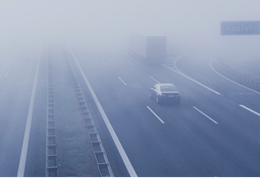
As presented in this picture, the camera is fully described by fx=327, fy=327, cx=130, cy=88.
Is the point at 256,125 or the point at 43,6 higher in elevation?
the point at 43,6

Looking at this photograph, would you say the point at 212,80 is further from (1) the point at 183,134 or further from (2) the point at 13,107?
(2) the point at 13,107

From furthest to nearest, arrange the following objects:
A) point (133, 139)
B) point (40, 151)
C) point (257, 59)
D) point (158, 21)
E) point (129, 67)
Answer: point (158, 21) < point (257, 59) < point (129, 67) < point (133, 139) < point (40, 151)

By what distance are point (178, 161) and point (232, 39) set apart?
75.6m

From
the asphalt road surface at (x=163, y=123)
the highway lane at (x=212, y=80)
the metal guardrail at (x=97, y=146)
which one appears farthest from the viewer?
the highway lane at (x=212, y=80)

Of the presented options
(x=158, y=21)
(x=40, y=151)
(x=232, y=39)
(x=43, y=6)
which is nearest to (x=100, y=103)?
(x=40, y=151)

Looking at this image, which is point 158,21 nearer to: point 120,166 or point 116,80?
point 116,80

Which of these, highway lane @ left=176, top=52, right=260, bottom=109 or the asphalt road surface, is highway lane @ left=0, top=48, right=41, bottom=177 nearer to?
the asphalt road surface

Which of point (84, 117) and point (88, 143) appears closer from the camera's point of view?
point (88, 143)

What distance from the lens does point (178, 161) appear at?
13.8 m

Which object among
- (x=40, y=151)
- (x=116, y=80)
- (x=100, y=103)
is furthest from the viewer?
(x=116, y=80)

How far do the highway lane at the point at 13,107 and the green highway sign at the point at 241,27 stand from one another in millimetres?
16150

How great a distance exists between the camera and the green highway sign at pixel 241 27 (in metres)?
25.3

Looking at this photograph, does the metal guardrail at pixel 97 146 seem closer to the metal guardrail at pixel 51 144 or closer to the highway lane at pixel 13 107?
the metal guardrail at pixel 51 144

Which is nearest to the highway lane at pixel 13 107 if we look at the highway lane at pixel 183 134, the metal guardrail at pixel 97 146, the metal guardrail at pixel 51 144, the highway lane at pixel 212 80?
the metal guardrail at pixel 51 144
